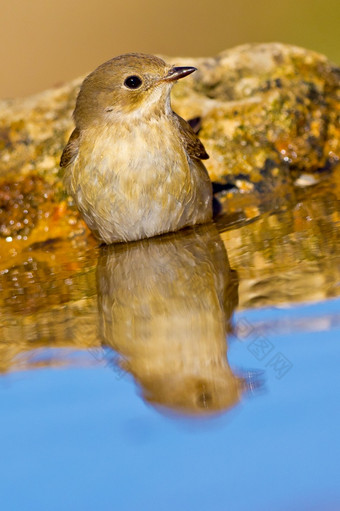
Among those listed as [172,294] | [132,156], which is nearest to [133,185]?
[132,156]

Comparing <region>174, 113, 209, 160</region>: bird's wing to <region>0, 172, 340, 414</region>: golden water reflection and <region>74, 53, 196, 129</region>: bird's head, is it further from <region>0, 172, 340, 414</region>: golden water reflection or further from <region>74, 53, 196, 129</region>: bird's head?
<region>0, 172, 340, 414</region>: golden water reflection

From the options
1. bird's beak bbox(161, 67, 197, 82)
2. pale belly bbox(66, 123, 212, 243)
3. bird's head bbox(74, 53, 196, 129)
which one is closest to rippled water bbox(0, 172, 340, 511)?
→ pale belly bbox(66, 123, 212, 243)

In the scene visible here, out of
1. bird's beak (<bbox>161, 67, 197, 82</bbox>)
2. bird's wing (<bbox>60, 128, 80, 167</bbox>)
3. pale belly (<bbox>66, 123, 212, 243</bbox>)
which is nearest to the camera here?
pale belly (<bbox>66, 123, 212, 243</bbox>)

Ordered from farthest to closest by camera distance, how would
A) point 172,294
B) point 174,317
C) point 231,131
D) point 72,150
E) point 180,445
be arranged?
point 231,131, point 72,150, point 172,294, point 174,317, point 180,445

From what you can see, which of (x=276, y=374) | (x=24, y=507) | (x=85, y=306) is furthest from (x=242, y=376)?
(x=85, y=306)

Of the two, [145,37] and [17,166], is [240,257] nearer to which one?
[17,166]

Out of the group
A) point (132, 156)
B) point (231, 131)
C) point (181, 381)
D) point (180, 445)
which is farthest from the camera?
point (231, 131)

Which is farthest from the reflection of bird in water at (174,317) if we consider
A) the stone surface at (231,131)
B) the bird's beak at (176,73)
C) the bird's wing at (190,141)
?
the stone surface at (231,131)

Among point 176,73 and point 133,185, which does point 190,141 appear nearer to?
point 176,73
